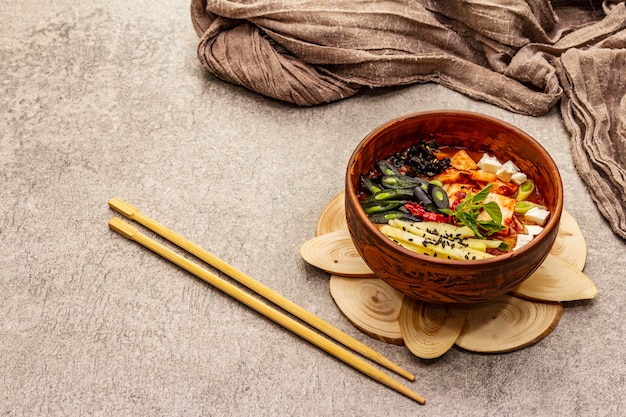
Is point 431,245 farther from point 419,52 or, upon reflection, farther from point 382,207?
point 419,52

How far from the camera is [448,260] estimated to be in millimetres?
992

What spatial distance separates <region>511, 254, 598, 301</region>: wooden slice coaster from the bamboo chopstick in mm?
259

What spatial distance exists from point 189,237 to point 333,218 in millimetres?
287

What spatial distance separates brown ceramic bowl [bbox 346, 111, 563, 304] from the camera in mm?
1008

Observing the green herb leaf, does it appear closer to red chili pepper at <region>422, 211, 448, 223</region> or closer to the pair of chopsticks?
red chili pepper at <region>422, 211, 448, 223</region>

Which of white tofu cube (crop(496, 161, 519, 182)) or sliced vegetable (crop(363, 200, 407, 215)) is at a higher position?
white tofu cube (crop(496, 161, 519, 182))

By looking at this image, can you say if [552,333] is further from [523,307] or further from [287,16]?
[287,16]

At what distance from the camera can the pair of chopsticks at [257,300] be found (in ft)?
3.68

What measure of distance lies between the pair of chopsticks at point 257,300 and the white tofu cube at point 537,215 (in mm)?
329

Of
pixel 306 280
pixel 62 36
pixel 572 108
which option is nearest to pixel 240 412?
pixel 306 280

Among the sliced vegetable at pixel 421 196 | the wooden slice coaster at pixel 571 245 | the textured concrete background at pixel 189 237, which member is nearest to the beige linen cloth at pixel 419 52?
the textured concrete background at pixel 189 237

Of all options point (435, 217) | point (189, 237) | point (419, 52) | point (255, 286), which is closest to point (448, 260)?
point (435, 217)

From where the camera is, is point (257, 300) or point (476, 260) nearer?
point (476, 260)

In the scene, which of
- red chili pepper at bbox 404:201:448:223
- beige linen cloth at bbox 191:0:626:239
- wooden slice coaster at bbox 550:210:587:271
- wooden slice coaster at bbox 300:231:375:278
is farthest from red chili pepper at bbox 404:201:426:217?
beige linen cloth at bbox 191:0:626:239
